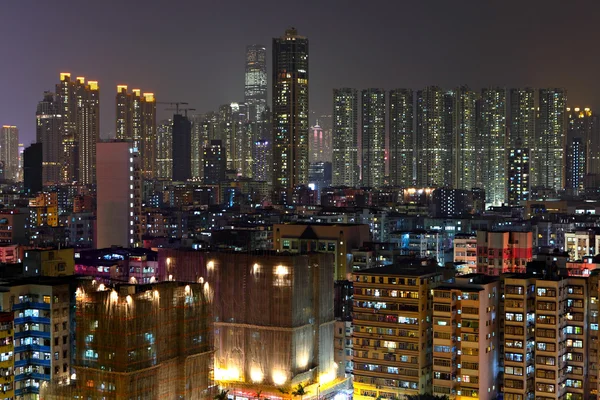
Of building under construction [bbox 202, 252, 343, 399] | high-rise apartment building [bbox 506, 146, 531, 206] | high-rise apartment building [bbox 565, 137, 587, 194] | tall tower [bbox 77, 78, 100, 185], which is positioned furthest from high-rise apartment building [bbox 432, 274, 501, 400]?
tall tower [bbox 77, 78, 100, 185]

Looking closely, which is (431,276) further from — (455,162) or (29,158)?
(455,162)

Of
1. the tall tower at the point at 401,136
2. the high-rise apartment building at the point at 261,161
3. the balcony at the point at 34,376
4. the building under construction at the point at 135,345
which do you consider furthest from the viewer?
the high-rise apartment building at the point at 261,161

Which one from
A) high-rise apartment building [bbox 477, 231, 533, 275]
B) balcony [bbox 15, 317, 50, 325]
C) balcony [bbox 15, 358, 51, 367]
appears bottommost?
balcony [bbox 15, 358, 51, 367]

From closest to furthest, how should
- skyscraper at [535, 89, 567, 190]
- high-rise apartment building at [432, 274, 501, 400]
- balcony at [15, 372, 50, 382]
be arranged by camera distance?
1. balcony at [15, 372, 50, 382]
2. high-rise apartment building at [432, 274, 501, 400]
3. skyscraper at [535, 89, 567, 190]

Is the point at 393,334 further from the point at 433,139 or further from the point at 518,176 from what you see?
the point at 433,139

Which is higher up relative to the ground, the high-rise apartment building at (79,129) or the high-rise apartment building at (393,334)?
the high-rise apartment building at (79,129)

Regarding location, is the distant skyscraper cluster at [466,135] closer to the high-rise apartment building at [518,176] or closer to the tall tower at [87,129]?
the high-rise apartment building at [518,176]

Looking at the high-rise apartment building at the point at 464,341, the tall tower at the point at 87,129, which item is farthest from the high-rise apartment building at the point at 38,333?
the tall tower at the point at 87,129

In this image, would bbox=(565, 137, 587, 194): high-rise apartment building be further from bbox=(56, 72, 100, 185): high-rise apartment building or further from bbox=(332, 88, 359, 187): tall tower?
bbox=(56, 72, 100, 185): high-rise apartment building
